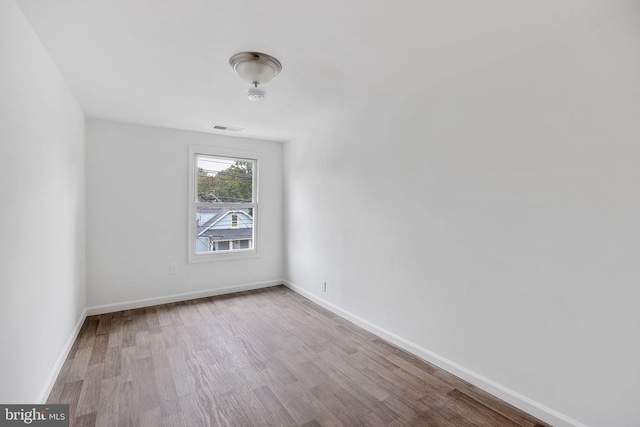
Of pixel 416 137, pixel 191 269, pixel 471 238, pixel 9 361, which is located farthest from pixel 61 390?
pixel 416 137

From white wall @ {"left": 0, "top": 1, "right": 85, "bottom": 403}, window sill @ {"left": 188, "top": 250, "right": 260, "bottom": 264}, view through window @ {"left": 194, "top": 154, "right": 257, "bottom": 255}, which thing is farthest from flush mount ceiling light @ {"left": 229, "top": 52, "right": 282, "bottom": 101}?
window sill @ {"left": 188, "top": 250, "right": 260, "bottom": 264}

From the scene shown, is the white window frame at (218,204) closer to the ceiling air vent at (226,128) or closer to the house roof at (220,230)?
the house roof at (220,230)

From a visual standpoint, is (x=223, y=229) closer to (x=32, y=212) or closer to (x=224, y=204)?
(x=224, y=204)

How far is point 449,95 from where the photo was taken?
2.38 metres

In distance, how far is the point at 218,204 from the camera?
4316 mm

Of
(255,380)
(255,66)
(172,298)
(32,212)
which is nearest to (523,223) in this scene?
(255,66)

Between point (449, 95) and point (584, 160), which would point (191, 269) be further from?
point (584, 160)

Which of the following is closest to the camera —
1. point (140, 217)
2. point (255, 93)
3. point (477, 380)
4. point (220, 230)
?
point (477, 380)

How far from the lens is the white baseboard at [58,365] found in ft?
6.45

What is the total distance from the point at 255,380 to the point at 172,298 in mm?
2258

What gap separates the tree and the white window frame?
0.23 feet

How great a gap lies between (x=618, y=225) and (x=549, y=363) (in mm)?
897

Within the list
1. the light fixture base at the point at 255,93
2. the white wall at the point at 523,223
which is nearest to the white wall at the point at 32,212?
the light fixture base at the point at 255,93

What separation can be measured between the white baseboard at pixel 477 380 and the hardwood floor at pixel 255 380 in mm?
48
